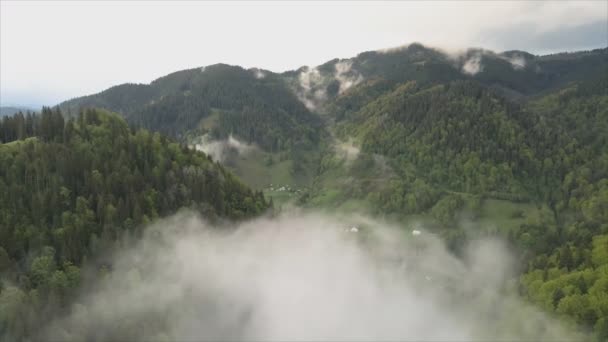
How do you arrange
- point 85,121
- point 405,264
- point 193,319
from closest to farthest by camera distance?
point 193,319, point 85,121, point 405,264

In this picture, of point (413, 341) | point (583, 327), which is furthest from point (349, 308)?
point (583, 327)

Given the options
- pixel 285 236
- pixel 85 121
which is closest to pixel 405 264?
pixel 285 236

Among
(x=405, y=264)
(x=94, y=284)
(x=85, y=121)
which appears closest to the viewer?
(x=94, y=284)

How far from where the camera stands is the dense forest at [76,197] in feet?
333

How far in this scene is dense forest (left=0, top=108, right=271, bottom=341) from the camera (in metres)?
102

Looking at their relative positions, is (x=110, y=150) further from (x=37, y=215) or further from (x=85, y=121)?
(x=37, y=215)

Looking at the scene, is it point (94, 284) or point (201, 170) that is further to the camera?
point (201, 170)

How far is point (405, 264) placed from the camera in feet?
627

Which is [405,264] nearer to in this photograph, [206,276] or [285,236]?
[285,236]

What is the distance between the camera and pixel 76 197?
12525 centimetres

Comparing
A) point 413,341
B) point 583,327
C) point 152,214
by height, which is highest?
point 152,214

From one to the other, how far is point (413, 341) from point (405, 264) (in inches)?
2067

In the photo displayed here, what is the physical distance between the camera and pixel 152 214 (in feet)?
437

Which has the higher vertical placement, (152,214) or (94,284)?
(152,214)
